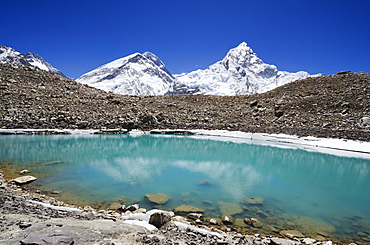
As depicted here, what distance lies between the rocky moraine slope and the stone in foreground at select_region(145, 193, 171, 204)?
19.4 meters

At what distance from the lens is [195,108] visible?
33.6 metres

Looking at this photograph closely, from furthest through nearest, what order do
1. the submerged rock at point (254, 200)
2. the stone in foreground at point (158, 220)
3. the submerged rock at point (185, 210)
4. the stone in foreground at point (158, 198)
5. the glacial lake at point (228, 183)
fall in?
the submerged rock at point (254, 200)
the stone in foreground at point (158, 198)
the glacial lake at point (228, 183)
the submerged rock at point (185, 210)
the stone in foreground at point (158, 220)

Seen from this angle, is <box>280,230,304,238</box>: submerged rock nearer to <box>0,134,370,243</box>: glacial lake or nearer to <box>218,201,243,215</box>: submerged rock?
<box>0,134,370,243</box>: glacial lake

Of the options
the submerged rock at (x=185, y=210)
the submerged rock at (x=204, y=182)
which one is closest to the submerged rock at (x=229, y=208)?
the submerged rock at (x=185, y=210)

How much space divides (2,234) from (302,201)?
8.29 m

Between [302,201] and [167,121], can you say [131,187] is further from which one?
[167,121]

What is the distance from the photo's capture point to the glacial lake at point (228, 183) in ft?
18.9

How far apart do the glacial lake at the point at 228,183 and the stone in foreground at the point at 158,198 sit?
185mm

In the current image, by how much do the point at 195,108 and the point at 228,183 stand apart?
2556cm

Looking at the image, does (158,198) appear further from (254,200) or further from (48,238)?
(48,238)

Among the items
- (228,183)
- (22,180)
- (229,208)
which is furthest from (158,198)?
(22,180)

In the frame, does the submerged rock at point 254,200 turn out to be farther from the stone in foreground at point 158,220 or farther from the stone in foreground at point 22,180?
the stone in foreground at point 22,180

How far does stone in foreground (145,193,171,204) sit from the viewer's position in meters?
6.29

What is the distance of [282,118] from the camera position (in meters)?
28.3
